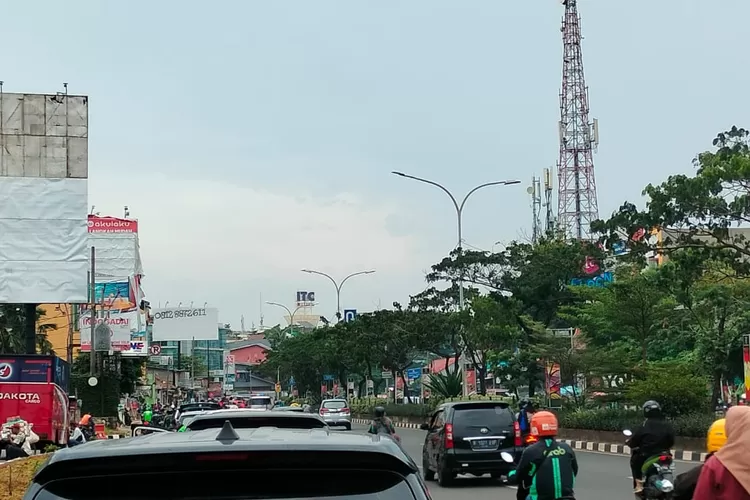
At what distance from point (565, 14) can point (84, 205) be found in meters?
43.0

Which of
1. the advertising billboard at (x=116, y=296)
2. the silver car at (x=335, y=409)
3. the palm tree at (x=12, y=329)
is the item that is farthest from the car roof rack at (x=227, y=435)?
the advertising billboard at (x=116, y=296)

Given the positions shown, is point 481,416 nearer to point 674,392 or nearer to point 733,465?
point 674,392

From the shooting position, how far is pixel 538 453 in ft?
28.7

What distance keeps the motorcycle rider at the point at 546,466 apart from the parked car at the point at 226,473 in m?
5.34

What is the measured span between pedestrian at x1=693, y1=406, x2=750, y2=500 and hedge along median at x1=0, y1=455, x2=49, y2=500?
10.2 m

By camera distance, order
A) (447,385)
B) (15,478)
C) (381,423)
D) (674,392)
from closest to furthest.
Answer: (15,478), (381,423), (674,392), (447,385)

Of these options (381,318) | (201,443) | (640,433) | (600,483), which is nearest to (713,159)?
(600,483)

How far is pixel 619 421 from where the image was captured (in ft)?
108

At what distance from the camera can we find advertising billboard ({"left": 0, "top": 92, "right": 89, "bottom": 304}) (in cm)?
3522

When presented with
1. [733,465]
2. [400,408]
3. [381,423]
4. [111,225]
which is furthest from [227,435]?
[111,225]

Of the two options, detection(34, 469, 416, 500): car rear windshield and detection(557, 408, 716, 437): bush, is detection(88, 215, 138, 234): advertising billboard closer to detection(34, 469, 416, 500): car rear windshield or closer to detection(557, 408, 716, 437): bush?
detection(557, 408, 716, 437): bush

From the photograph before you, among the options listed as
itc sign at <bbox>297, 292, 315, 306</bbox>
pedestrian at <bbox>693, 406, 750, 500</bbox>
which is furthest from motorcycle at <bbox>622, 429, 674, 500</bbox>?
itc sign at <bbox>297, 292, 315, 306</bbox>

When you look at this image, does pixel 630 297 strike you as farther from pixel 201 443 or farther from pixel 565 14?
pixel 565 14

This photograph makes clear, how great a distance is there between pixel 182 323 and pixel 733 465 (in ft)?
260
